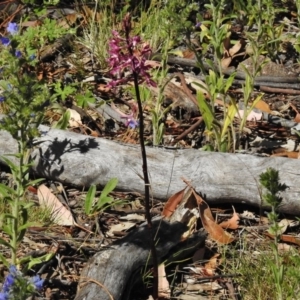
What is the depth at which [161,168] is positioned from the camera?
12.9 feet

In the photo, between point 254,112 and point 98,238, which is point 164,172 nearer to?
point 98,238

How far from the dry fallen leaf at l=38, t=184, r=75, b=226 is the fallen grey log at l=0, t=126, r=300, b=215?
139 mm

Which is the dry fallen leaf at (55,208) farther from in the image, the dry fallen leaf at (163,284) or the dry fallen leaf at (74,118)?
the dry fallen leaf at (74,118)

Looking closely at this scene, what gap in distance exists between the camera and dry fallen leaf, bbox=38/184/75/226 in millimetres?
3790

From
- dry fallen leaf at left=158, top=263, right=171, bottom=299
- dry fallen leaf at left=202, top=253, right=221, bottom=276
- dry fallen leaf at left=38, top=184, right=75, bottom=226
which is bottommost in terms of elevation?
dry fallen leaf at left=202, top=253, right=221, bottom=276

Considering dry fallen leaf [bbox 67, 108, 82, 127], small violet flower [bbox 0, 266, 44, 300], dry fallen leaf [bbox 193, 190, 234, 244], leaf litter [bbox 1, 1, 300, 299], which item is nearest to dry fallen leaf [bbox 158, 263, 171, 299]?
leaf litter [bbox 1, 1, 300, 299]

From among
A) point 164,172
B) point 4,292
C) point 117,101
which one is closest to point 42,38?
point 117,101

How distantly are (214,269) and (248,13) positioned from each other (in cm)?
255

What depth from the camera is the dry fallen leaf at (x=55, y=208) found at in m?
3.79

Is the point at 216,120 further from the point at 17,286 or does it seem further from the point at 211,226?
the point at 17,286

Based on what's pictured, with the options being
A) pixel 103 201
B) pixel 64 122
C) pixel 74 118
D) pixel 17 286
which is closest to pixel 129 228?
pixel 103 201

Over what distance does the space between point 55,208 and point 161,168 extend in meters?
0.58

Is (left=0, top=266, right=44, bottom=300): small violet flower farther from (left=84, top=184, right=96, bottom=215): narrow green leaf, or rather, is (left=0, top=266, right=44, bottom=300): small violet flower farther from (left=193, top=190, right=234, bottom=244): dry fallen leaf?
(left=193, top=190, right=234, bottom=244): dry fallen leaf

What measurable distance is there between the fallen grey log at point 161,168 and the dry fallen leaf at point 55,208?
139mm
